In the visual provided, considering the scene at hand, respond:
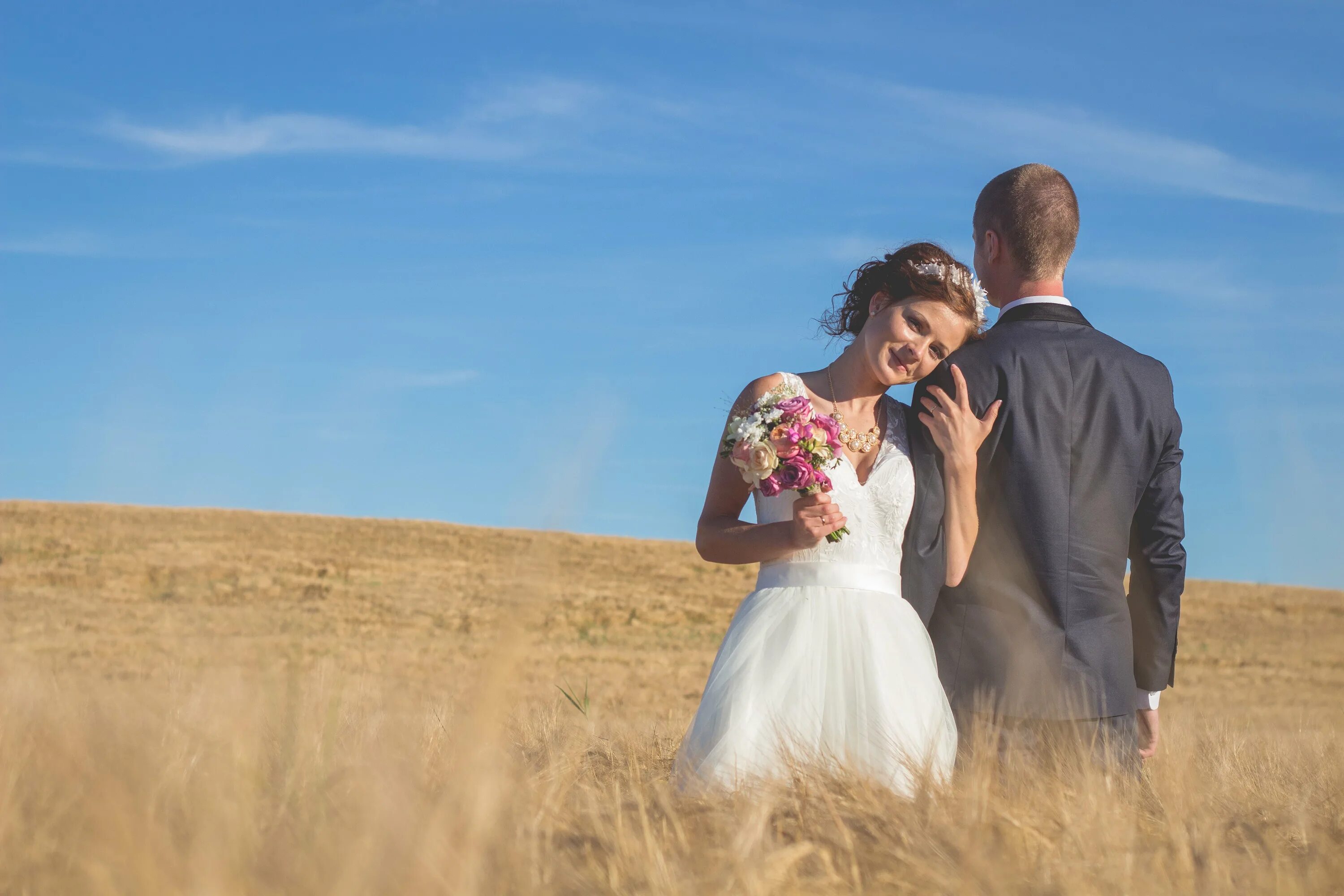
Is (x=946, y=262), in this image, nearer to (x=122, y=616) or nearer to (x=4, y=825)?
(x=4, y=825)

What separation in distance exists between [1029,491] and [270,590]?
27897 millimetres

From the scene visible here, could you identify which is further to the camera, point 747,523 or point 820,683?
point 747,523

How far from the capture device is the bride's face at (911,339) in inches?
150

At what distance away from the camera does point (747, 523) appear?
3883 mm

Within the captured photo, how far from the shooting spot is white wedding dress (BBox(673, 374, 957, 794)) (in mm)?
3309

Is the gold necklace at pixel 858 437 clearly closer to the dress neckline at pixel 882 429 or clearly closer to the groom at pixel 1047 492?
the dress neckline at pixel 882 429

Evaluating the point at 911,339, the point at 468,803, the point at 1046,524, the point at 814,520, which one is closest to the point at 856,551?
the point at 814,520

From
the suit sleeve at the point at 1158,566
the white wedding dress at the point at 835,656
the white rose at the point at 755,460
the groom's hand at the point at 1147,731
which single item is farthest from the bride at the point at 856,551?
the groom's hand at the point at 1147,731

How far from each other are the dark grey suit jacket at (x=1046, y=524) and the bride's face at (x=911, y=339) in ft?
0.50

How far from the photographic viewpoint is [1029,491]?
353cm

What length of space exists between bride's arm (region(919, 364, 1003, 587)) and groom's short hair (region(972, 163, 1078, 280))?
0.51 m

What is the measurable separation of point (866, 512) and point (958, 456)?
433 millimetres

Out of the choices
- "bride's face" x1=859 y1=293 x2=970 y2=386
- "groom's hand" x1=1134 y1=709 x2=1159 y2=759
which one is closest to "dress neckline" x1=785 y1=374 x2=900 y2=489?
"bride's face" x1=859 y1=293 x2=970 y2=386

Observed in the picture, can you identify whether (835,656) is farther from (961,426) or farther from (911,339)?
(911,339)
